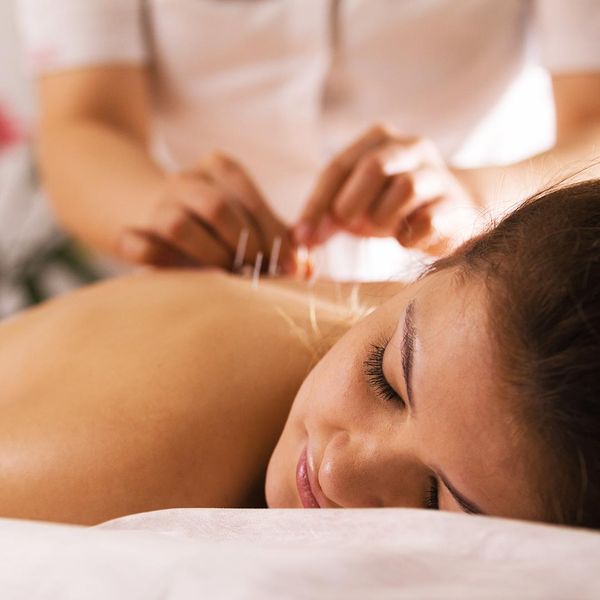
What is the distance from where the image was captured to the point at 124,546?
0.43 meters

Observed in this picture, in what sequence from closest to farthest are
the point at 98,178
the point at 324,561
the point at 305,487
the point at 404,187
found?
the point at 324,561 < the point at 305,487 < the point at 404,187 < the point at 98,178

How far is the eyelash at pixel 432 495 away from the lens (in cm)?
56

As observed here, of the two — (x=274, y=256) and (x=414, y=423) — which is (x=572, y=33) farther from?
(x=414, y=423)

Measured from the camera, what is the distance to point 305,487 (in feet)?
2.01

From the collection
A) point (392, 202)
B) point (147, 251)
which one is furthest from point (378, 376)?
point (147, 251)

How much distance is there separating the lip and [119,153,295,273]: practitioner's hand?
Answer: 0.32 m

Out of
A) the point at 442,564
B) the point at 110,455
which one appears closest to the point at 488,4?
the point at 110,455

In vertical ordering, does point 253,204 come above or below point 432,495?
above

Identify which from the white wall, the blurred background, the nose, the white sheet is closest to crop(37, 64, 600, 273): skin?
the nose

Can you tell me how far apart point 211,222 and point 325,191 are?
118 millimetres

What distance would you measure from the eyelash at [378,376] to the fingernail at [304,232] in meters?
0.27

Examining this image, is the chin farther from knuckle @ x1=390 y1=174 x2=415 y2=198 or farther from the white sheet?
knuckle @ x1=390 y1=174 x2=415 y2=198

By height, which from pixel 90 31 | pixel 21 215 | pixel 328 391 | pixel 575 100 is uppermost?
pixel 90 31

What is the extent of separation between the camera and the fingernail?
0.88 m
